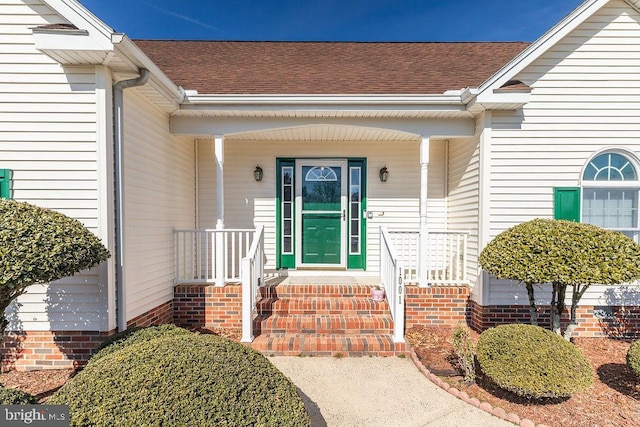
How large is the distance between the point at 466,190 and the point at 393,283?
85.6 inches

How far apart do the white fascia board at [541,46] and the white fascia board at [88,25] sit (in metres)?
4.44

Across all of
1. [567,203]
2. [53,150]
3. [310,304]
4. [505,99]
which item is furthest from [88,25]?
[567,203]

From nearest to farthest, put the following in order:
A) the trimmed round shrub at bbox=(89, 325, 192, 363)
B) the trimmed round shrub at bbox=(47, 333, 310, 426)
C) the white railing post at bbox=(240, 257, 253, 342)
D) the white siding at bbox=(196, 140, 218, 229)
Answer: the trimmed round shrub at bbox=(47, 333, 310, 426) < the trimmed round shrub at bbox=(89, 325, 192, 363) < the white railing post at bbox=(240, 257, 253, 342) < the white siding at bbox=(196, 140, 218, 229)

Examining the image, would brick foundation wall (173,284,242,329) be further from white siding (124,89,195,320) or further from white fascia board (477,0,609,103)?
white fascia board (477,0,609,103)

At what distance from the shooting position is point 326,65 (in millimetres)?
6422

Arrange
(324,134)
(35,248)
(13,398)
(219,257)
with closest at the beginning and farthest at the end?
(13,398), (35,248), (219,257), (324,134)

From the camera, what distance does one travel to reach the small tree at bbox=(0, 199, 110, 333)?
2553 mm

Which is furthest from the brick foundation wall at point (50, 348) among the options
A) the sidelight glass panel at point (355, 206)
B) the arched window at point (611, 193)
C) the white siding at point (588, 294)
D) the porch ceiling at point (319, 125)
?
the arched window at point (611, 193)

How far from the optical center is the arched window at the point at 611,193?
186 inches

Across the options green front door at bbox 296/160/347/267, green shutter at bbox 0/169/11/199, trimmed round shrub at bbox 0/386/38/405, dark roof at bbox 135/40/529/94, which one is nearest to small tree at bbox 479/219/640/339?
dark roof at bbox 135/40/529/94

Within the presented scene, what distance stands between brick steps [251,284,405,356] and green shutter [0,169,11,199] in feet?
10.5

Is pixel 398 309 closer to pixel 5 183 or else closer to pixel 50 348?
pixel 50 348

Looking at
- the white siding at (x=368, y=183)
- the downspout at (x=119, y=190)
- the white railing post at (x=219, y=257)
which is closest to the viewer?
the downspout at (x=119, y=190)

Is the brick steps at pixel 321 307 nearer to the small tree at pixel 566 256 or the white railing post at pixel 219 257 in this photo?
the white railing post at pixel 219 257
